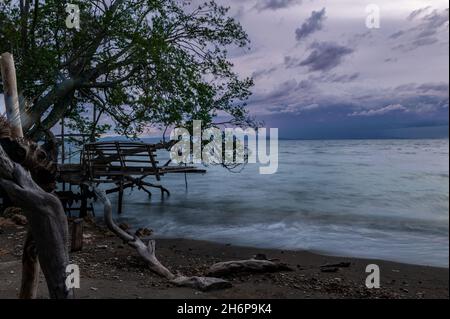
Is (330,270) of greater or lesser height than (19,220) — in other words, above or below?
below

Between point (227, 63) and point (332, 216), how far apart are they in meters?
9.35

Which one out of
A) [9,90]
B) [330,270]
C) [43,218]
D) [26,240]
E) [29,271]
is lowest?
[330,270]

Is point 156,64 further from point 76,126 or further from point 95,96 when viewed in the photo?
point 76,126

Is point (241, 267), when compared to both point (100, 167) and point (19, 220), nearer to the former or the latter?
point (19, 220)

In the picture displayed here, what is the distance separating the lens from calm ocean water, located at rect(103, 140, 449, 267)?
603 inches

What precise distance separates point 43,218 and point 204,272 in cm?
512

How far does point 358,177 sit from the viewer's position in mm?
43281

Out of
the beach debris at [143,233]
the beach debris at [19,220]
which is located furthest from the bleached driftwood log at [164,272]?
the beach debris at [143,233]

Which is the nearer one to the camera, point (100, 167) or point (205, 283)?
point (205, 283)

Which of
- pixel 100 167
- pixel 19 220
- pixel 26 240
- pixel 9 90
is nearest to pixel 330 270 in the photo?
pixel 26 240

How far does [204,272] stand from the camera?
9.31 metres

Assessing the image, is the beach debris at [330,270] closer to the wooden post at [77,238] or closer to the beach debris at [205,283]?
the beach debris at [205,283]

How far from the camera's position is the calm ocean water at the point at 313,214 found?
15.3 metres
